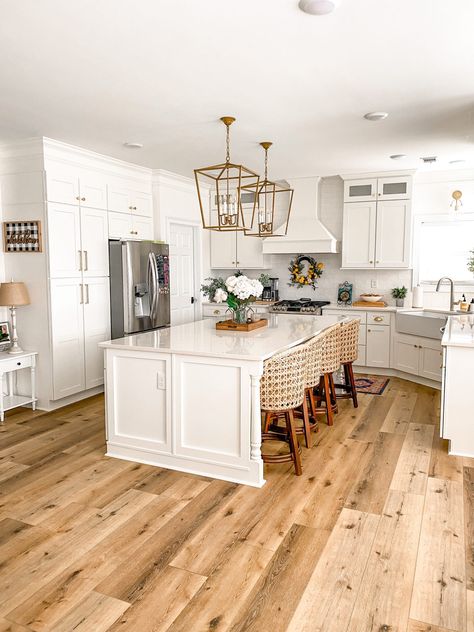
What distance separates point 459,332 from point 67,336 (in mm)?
3667

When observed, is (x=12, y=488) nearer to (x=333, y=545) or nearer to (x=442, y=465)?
(x=333, y=545)

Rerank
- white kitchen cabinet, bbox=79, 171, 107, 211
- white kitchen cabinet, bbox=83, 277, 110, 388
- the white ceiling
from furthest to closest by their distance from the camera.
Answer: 1. white kitchen cabinet, bbox=83, 277, 110, 388
2. white kitchen cabinet, bbox=79, 171, 107, 211
3. the white ceiling

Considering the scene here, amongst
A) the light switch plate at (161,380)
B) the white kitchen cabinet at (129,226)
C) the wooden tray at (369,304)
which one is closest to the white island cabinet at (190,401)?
the light switch plate at (161,380)

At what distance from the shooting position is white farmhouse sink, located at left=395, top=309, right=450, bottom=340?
556 cm

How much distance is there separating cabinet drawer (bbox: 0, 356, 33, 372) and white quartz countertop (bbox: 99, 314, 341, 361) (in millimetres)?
1535

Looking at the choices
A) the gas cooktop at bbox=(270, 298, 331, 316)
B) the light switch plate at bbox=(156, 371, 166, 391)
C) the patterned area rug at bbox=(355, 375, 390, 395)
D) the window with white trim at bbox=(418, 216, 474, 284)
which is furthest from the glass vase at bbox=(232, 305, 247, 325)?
the window with white trim at bbox=(418, 216, 474, 284)

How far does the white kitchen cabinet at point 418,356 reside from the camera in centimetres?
558

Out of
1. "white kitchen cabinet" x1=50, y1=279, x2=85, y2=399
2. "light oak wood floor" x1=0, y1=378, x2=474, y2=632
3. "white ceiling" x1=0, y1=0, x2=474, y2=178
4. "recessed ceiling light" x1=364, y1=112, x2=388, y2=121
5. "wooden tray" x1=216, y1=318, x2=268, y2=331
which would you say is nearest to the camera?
"light oak wood floor" x1=0, y1=378, x2=474, y2=632

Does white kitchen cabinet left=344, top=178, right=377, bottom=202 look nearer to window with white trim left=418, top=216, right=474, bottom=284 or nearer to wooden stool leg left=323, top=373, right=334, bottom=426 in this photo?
window with white trim left=418, top=216, right=474, bottom=284

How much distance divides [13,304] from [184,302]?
280cm

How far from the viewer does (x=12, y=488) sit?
318 centimetres

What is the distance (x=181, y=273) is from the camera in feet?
23.2

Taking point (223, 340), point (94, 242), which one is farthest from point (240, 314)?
point (94, 242)

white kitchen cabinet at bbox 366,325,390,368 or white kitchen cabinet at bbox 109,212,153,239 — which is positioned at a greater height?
white kitchen cabinet at bbox 109,212,153,239
